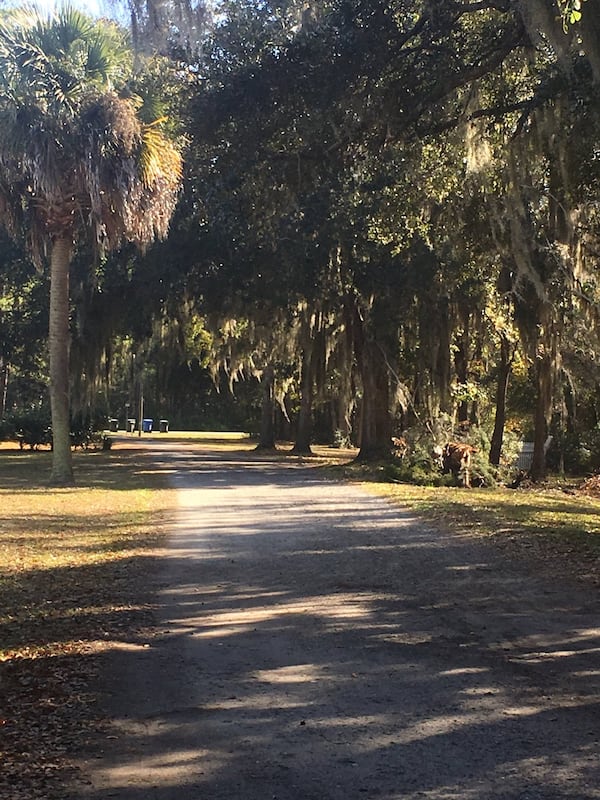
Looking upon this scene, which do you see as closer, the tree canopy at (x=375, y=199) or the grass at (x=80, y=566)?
the grass at (x=80, y=566)

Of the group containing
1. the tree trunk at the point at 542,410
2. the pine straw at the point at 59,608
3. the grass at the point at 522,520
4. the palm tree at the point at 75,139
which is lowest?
the pine straw at the point at 59,608

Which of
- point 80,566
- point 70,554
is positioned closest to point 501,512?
point 70,554

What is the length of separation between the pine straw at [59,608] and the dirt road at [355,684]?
198 millimetres

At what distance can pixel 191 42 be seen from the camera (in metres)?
21.3

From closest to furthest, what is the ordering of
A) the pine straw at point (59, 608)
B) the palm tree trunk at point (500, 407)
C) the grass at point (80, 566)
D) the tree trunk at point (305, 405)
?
the pine straw at point (59, 608), the grass at point (80, 566), the palm tree trunk at point (500, 407), the tree trunk at point (305, 405)

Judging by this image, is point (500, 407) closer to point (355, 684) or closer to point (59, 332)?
point (59, 332)

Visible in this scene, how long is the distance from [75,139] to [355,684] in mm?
13795

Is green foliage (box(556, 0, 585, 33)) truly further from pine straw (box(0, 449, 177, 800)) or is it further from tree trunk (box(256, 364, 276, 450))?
tree trunk (box(256, 364, 276, 450))

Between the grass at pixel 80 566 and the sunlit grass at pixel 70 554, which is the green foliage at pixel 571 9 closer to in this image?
the grass at pixel 80 566

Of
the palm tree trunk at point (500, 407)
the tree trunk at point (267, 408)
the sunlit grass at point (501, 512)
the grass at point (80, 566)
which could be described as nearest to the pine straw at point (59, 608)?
the grass at point (80, 566)

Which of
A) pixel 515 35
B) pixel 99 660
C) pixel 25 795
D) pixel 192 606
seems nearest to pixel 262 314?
pixel 515 35

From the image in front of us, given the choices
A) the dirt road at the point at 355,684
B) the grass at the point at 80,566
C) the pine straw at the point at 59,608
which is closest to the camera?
the dirt road at the point at 355,684

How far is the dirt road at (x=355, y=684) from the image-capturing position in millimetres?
3699

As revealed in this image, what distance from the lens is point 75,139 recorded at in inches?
650
